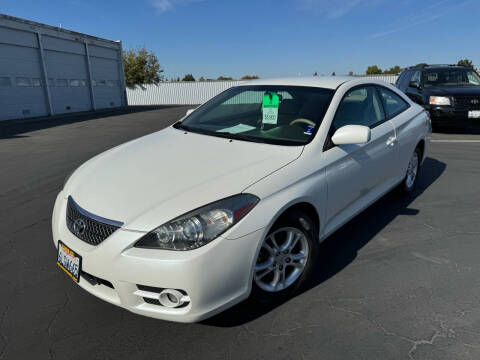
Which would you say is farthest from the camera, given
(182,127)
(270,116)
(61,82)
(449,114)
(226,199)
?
(61,82)

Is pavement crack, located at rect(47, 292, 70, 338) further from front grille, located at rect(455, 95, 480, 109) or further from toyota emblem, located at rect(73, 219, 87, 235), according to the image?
front grille, located at rect(455, 95, 480, 109)

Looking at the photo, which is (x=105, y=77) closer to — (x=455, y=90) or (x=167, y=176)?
(x=455, y=90)

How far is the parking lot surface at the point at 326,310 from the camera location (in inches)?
83.0

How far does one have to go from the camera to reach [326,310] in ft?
7.97

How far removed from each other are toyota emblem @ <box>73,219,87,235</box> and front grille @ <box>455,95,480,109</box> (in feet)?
30.7

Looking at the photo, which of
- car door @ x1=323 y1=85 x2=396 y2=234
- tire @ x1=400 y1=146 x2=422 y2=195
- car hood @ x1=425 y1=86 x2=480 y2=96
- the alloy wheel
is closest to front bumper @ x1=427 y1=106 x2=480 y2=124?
car hood @ x1=425 y1=86 x2=480 y2=96

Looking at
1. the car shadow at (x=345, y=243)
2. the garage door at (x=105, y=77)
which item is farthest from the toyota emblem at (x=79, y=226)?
the garage door at (x=105, y=77)

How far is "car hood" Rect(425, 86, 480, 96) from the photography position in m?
8.76

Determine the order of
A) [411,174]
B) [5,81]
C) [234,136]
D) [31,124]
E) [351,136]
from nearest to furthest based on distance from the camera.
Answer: [351,136] → [234,136] → [411,174] → [31,124] → [5,81]

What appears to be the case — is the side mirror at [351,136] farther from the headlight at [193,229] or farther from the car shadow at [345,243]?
the headlight at [193,229]

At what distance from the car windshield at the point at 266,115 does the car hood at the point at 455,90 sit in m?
7.28

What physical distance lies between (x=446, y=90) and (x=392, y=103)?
6201 millimetres

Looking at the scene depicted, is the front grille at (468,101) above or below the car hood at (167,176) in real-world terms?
above

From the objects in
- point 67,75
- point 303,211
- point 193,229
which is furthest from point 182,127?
point 67,75
